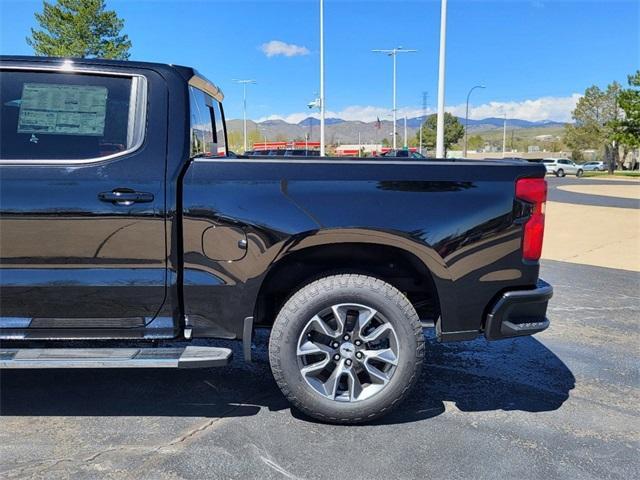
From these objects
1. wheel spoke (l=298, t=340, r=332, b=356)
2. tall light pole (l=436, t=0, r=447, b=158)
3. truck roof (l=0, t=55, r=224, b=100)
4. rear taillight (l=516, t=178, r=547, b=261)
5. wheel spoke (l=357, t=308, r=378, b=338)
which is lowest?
wheel spoke (l=298, t=340, r=332, b=356)

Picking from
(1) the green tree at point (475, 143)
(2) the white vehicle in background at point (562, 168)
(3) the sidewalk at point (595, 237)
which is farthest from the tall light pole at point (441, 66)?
(1) the green tree at point (475, 143)

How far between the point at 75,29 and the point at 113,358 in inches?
816

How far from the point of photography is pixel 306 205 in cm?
300

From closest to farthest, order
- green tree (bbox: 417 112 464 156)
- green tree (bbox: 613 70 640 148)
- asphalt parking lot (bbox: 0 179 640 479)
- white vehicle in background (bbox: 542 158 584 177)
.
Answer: asphalt parking lot (bbox: 0 179 640 479), green tree (bbox: 613 70 640 148), white vehicle in background (bbox: 542 158 584 177), green tree (bbox: 417 112 464 156)

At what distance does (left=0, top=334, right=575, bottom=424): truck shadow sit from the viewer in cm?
340

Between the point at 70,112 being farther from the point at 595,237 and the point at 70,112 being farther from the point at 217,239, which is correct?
the point at 595,237

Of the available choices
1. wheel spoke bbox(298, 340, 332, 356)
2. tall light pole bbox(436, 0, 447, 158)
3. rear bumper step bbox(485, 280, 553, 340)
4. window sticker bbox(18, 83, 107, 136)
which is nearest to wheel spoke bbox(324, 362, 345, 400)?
wheel spoke bbox(298, 340, 332, 356)

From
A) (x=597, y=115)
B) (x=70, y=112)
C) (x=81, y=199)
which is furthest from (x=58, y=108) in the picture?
(x=597, y=115)

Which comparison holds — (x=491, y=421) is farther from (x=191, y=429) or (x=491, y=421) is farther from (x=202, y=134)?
(x=202, y=134)

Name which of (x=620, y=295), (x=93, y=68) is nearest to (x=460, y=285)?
(x=93, y=68)

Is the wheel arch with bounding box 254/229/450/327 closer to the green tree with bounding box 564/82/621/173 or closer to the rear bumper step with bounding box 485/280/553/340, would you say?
the rear bumper step with bounding box 485/280/553/340

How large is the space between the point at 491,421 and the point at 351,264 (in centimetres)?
131

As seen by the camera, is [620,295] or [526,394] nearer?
[526,394]

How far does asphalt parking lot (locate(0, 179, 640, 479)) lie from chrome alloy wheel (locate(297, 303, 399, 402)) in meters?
0.26
